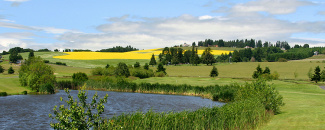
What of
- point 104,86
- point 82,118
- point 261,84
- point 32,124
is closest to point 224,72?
point 104,86

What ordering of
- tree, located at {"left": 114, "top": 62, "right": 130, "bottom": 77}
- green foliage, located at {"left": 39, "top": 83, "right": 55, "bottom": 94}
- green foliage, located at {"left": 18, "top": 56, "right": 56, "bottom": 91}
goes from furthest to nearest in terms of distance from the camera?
1. tree, located at {"left": 114, "top": 62, "right": 130, "bottom": 77}
2. green foliage, located at {"left": 18, "top": 56, "right": 56, "bottom": 91}
3. green foliage, located at {"left": 39, "top": 83, "right": 55, "bottom": 94}

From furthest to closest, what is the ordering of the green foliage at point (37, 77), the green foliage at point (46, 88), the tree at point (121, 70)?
1. the tree at point (121, 70)
2. the green foliage at point (37, 77)
3. the green foliage at point (46, 88)

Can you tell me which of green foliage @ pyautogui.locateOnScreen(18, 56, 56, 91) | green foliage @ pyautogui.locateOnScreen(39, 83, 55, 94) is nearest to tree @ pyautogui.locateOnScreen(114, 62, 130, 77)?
green foliage @ pyautogui.locateOnScreen(18, 56, 56, 91)

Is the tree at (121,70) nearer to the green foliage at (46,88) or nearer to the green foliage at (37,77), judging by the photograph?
the green foliage at (37,77)

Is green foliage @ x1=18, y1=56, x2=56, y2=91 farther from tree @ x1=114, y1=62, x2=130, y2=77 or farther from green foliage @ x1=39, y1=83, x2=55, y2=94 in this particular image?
tree @ x1=114, y1=62, x2=130, y2=77

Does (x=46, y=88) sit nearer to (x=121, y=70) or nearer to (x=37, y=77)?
(x=37, y=77)

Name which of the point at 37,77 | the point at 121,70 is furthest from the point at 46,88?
the point at 121,70

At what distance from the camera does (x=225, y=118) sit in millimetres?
19844

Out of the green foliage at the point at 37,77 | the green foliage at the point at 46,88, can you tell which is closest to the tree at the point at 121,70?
the green foliage at the point at 37,77

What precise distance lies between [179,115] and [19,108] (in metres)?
27.2

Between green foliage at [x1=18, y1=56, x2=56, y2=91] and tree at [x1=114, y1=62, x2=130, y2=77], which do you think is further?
tree at [x1=114, y1=62, x2=130, y2=77]

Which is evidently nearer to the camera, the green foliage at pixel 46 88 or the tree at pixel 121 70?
the green foliage at pixel 46 88

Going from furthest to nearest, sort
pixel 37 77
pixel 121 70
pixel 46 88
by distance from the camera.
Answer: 1. pixel 121 70
2. pixel 37 77
3. pixel 46 88

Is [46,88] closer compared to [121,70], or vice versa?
[46,88]
